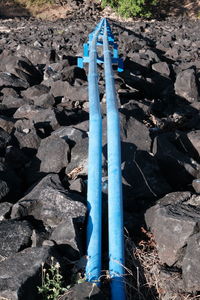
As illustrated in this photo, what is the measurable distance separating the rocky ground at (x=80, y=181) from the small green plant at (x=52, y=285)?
0.05m

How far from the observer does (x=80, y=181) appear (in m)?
3.82

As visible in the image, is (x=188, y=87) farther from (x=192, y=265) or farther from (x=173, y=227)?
(x=192, y=265)

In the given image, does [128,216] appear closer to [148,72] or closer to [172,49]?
[148,72]

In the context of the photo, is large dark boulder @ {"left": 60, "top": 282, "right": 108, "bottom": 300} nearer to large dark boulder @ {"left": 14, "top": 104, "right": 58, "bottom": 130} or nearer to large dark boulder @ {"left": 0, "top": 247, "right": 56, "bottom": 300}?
large dark boulder @ {"left": 0, "top": 247, "right": 56, "bottom": 300}

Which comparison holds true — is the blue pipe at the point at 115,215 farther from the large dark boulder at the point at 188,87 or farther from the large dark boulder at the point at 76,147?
the large dark boulder at the point at 188,87

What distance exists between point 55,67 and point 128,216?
5.39 meters

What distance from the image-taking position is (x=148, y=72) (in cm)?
909

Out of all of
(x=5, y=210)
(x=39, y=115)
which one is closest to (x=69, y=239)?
(x=5, y=210)

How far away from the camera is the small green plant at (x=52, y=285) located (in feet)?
8.78

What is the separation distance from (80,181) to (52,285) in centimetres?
120

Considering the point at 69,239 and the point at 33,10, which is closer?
the point at 69,239

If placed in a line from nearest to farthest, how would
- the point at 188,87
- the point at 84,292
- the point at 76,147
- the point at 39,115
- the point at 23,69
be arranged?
the point at 84,292
the point at 76,147
the point at 39,115
the point at 188,87
the point at 23,69

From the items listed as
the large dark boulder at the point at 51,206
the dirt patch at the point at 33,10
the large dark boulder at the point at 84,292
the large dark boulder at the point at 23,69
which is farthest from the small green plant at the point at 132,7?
the large dark boulder at the point at 84,292

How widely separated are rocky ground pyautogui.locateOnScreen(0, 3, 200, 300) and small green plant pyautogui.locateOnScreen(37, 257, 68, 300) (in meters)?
0.05
